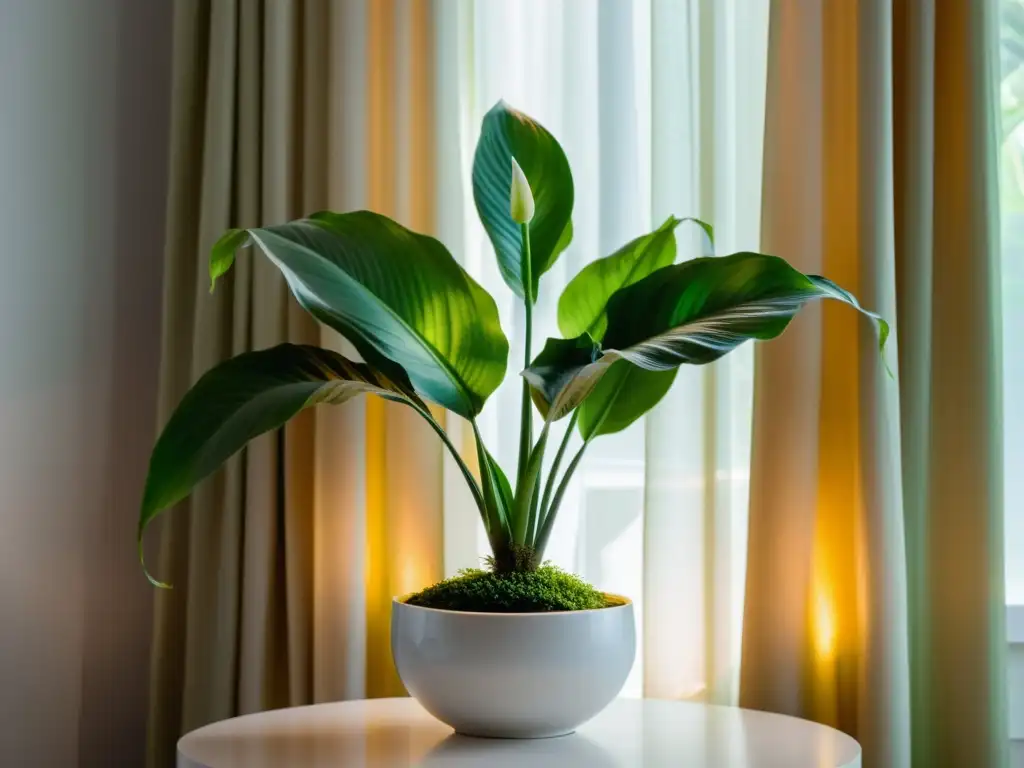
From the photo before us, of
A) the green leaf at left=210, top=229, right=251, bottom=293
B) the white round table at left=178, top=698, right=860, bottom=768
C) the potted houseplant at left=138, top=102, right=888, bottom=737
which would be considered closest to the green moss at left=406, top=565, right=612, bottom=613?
the potted houseplant at left=138, top=102, right=888, bottom=737

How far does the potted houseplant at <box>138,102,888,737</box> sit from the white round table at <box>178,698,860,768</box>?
4cm

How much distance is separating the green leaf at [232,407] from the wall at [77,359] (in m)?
0.58

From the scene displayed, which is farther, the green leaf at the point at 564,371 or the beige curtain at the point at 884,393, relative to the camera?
the beige curtain at the point at 884,393

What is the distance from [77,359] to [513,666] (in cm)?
91

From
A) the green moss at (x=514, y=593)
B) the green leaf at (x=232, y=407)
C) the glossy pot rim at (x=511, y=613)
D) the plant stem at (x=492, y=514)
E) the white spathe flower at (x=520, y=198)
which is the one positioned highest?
the white spathe flower at (x=520, y=198)

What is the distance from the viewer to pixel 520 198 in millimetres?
1069

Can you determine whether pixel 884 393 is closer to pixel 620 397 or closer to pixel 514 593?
pixel 620 397

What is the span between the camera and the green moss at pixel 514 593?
3.46 ft

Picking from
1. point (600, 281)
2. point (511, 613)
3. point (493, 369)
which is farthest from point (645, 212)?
point (511, 613)

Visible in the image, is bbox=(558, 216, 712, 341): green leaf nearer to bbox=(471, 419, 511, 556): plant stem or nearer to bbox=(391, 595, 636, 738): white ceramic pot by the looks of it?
bbox=(471, 419, 511, 556): plant stem

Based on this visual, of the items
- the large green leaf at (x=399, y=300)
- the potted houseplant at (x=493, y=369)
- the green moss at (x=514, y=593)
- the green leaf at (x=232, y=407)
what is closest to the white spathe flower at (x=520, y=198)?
the potted houseplant at (x=493, y=369)

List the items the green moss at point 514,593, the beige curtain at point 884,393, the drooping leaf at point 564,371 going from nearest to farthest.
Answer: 1. the drooping leaf at point 564,371
2. the green moss at point 514,593
3. the beige curtain at point 884,393

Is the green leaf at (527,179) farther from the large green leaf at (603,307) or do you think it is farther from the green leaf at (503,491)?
the green leaf at (503,491)

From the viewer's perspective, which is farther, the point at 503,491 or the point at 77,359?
the point at 77,359
